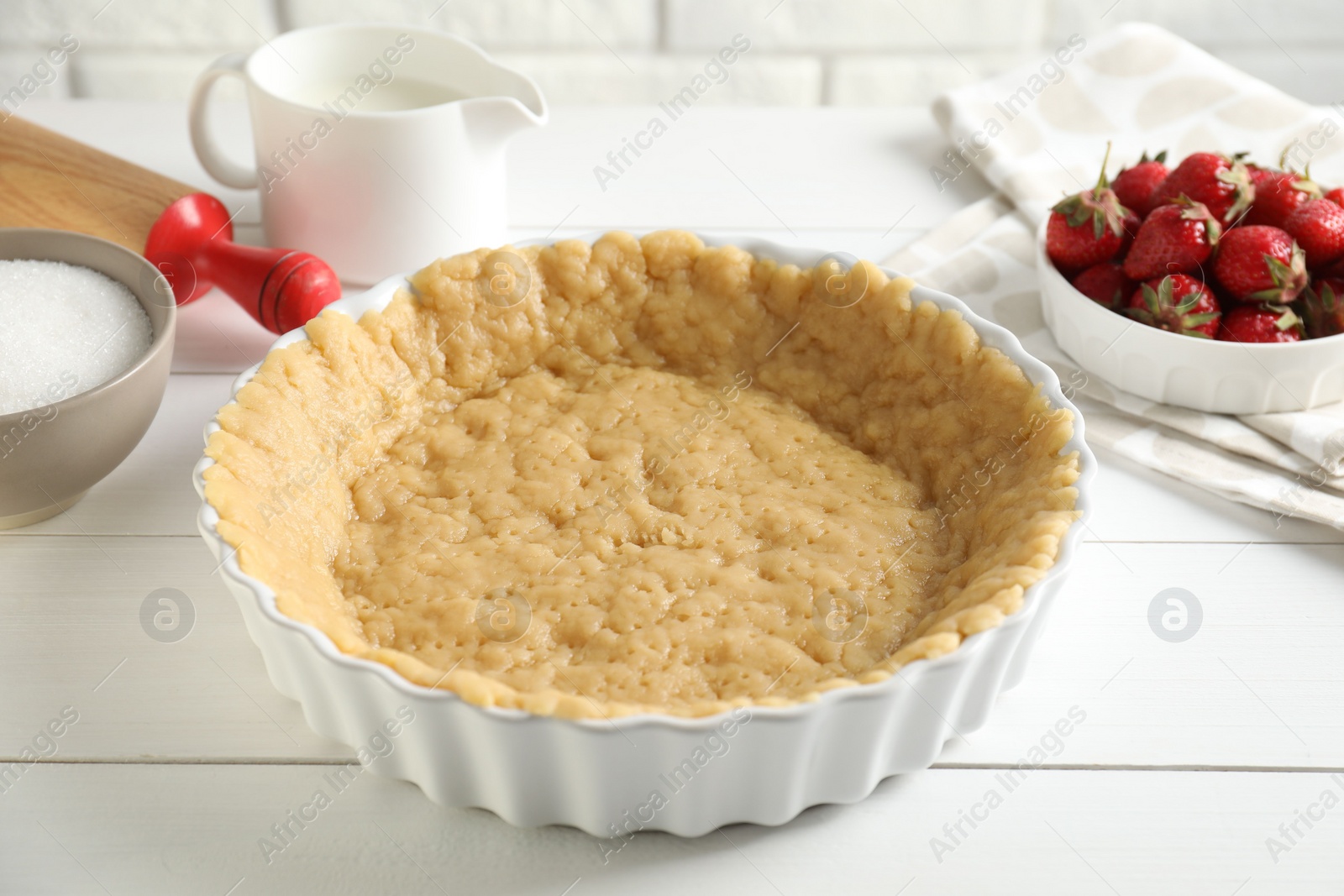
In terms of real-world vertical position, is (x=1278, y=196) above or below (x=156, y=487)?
above

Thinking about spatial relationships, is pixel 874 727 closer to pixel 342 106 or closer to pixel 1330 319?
pixel 1330 319

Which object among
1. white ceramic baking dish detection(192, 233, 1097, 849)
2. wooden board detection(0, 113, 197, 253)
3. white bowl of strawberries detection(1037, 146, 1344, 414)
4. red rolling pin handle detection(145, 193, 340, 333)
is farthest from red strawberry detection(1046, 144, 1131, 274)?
wooden board detection(0, 113, 197, 253)

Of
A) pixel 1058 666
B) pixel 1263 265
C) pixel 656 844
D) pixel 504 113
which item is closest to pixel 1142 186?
pixel 1263 265

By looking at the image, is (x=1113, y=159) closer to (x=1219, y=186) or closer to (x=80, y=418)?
(x=1219, y=186)

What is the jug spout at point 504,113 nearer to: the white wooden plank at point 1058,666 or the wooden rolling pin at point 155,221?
the wooden rolling pin at point 155,221

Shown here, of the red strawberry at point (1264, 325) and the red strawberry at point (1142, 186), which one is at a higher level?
the red strawberry at point (1142, 186)

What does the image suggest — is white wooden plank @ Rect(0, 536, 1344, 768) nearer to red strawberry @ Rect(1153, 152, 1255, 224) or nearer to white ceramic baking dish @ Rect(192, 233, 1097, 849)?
white ceramic baking dish @ Rect(192, 233, 1097, 849)

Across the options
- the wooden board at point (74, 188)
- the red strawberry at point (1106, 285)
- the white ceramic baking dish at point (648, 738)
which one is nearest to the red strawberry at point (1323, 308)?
the red strawberry at point (1106, 285)

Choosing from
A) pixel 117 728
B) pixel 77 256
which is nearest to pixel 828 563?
pixel 117 728
